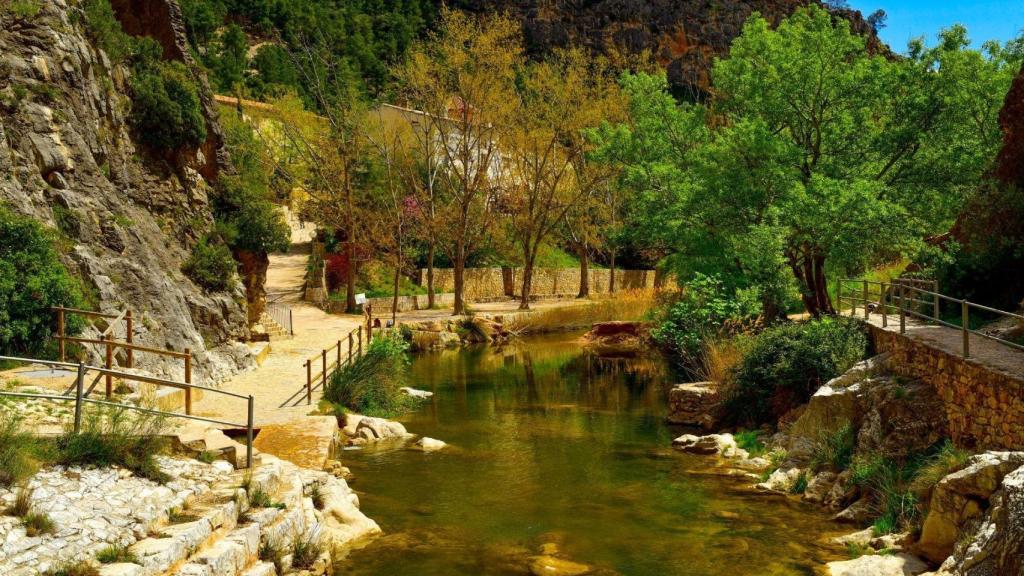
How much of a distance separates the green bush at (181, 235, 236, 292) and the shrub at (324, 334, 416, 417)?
5.49 metres

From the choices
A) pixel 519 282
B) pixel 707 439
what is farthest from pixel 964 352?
→ pixel 519 282

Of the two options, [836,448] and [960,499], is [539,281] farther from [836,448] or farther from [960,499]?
[960,499]

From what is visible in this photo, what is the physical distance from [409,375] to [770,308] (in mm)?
12090

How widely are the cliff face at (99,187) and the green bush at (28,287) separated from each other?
0.91 m

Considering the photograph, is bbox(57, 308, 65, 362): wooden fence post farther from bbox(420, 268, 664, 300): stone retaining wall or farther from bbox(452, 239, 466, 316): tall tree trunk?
bbox(420, 268, 664, 300): stone retaining wall

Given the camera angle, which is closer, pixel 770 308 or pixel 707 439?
pixel 707 439

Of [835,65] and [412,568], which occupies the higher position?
[835,65]

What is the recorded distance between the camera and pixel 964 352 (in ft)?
44.6

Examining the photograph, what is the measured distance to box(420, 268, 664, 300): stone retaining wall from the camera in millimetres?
53406

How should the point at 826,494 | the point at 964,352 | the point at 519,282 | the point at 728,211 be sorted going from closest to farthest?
1. the point at 964,352
2. the point at 826,494
3. the point at 728,211
4. the point at 519,282

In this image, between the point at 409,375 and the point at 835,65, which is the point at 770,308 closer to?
the point at 835,65

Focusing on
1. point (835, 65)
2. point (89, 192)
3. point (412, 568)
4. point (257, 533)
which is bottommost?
point (412, 568)

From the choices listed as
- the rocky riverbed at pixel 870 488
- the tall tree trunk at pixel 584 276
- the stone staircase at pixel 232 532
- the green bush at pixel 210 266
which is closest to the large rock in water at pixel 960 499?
the rocky riverbed at pixel 870 488

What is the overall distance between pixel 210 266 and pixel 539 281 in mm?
33214
